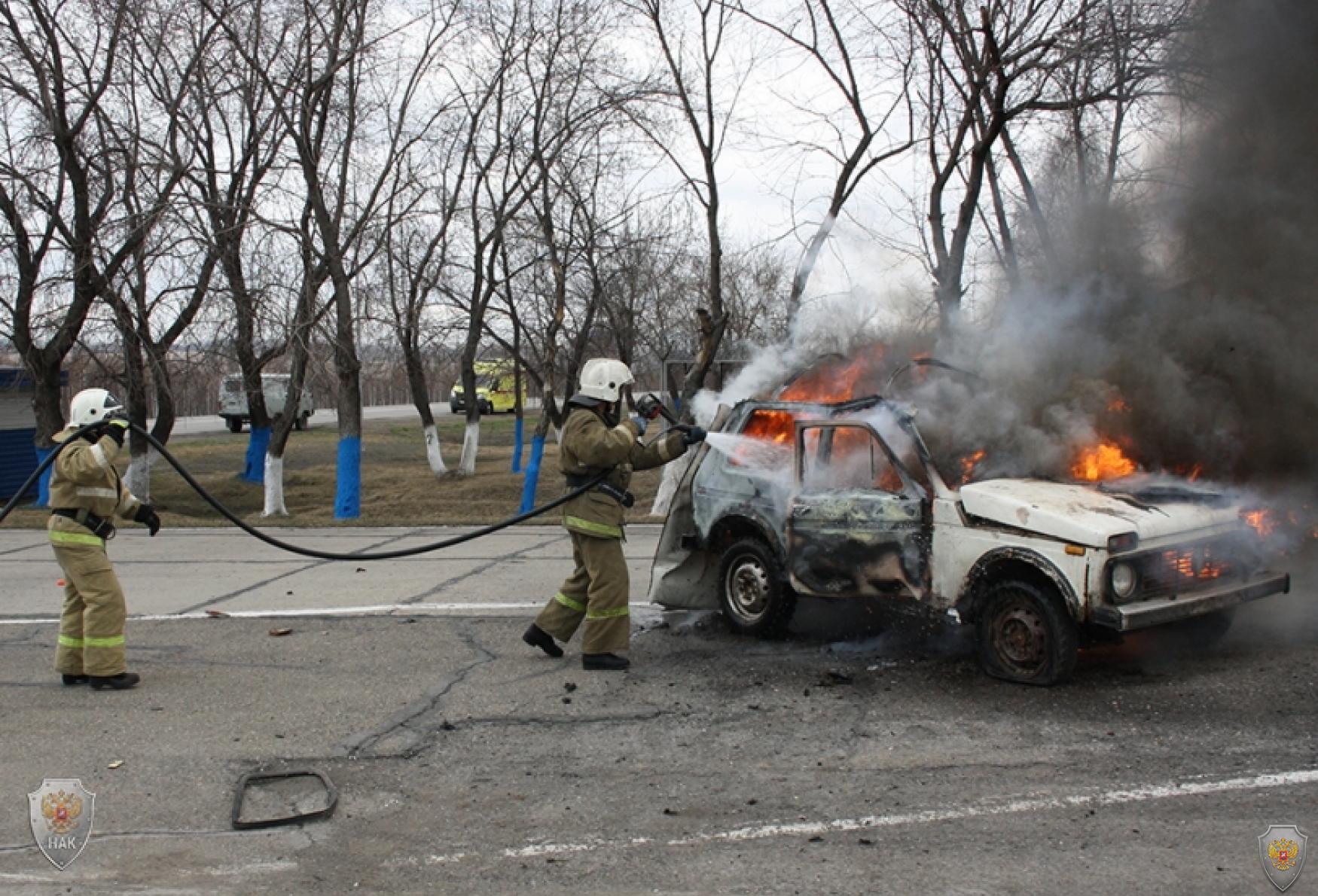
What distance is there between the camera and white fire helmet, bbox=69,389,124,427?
22.2 ft

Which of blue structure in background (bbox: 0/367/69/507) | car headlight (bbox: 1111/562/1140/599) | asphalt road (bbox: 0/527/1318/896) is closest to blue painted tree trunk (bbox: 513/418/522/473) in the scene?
blue structure in background (bbox: 0/367/69/507)

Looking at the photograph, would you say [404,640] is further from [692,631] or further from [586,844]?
[586,844]

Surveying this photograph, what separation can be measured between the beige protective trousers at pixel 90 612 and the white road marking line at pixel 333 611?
2.11 meters

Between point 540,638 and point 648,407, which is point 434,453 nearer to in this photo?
point 540,638

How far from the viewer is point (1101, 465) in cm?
698

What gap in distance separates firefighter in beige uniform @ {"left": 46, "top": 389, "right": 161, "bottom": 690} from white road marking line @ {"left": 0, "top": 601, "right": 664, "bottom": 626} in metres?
2.10

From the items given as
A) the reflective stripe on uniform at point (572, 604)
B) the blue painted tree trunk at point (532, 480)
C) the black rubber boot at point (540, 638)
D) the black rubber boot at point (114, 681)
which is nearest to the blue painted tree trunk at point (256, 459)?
the blue painted tree trunk at point (532, 480)

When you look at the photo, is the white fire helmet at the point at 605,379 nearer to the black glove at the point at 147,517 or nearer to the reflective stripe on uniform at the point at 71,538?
the black glove at the point at 147,517

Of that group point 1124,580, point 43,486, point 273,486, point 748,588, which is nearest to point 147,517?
point 748,588

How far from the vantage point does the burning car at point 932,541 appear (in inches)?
229

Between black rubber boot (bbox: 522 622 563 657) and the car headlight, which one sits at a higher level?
the car headlight

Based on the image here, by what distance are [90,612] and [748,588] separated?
4060 mm

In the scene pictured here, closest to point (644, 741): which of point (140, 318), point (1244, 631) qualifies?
point (1244, 631)

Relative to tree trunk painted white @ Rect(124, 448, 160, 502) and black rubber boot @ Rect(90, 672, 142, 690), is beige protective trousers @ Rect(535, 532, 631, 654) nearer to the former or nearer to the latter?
black rubber boot @ Rect(90, 672, 142, 690)
